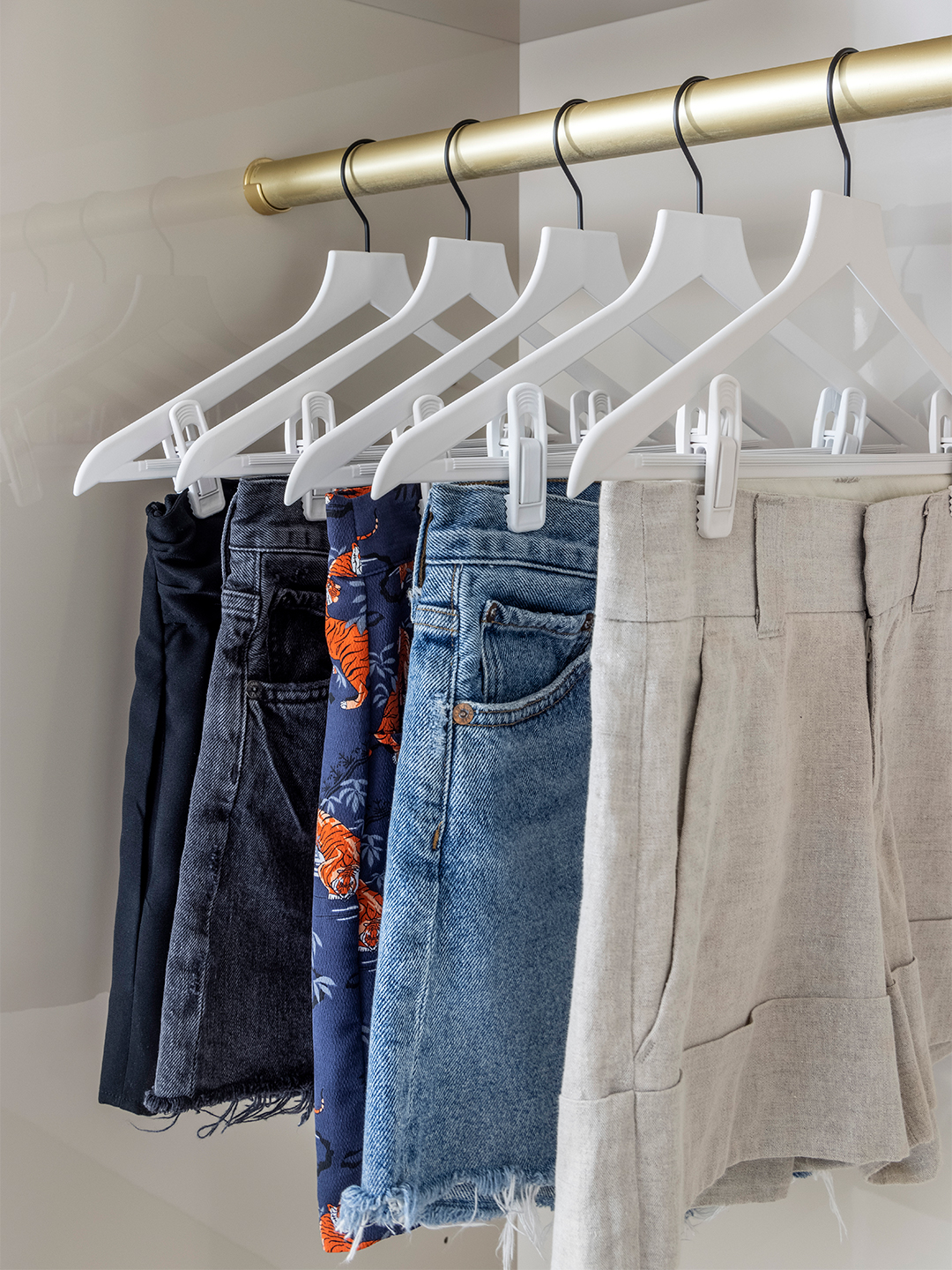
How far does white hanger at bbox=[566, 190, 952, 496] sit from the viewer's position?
66cm

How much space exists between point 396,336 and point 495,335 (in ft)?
0.36

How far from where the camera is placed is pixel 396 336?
999mm

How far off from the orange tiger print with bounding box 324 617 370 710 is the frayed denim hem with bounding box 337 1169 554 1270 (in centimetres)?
35

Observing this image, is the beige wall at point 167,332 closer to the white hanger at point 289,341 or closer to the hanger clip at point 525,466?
the white hanger at point 289,341

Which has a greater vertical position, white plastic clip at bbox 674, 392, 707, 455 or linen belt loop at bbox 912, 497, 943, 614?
white plastic clip at bbox 674, 392, 707, 455

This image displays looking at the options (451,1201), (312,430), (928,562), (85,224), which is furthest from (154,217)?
(451,1201)

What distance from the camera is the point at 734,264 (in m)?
0.90

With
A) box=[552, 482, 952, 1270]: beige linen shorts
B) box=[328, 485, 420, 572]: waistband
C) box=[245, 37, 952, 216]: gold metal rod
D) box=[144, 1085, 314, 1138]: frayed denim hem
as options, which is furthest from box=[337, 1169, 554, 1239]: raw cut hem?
box=[245, 37, 952, 216]: gold metal rod

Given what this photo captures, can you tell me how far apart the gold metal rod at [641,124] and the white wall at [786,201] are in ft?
0.74

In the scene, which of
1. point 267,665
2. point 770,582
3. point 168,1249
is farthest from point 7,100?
point 168,1249

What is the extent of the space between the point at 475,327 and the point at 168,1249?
3.81 feet

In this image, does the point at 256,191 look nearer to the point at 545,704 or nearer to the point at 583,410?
the point at 583,410

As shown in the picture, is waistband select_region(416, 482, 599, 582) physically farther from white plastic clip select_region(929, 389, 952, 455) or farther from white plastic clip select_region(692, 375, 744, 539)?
white plastic clip select_region(929, 389, 952, 455)

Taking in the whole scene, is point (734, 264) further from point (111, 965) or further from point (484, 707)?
point (111, 965)
